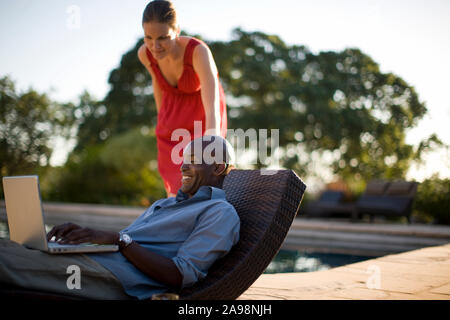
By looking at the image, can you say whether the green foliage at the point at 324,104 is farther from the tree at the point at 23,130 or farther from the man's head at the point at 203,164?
the man's head at the point at 203,164

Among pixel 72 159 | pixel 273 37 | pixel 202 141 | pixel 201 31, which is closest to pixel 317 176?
pixel 273 37

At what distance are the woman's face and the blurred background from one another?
844cm

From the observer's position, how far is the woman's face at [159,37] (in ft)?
7.89

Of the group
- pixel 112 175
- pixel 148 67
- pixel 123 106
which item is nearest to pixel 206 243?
pixel 148 67

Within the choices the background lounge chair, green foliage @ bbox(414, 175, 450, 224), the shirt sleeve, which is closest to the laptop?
the shirt sleeve

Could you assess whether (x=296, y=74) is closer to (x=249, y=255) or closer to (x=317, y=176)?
(x=317, y=176)

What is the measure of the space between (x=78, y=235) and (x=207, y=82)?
1.41 m

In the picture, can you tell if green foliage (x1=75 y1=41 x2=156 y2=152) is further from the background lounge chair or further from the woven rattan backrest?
the woven rattan backrest

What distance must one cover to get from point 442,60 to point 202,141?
8635 mm

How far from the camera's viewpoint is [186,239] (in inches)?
68.5

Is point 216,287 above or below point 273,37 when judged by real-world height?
below

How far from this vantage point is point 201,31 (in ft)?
53.4

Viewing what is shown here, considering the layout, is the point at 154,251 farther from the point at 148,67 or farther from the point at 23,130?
the point at 23,130

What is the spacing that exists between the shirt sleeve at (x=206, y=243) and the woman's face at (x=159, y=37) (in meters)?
1.13
